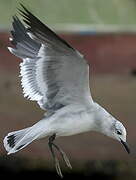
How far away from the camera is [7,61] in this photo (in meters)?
6.56

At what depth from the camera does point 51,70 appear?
4211 mm

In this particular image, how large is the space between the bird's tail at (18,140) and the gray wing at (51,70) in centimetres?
18

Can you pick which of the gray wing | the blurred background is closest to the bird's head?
the gray wing

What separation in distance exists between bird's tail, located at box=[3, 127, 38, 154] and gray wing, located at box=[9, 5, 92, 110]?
181mm

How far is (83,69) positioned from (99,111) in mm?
218

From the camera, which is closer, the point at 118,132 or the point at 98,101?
the point at 118,132

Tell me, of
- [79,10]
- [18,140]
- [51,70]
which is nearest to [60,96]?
[51,70]

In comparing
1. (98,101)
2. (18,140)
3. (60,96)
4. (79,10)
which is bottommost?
(98,101)

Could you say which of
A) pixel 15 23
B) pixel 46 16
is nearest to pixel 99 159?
pixel 46 16

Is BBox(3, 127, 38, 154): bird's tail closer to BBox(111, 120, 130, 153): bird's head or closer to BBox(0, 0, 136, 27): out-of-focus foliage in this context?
BBox(111, 120, 130, 153): bird's head

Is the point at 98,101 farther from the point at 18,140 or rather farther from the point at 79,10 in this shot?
the point at 18,140

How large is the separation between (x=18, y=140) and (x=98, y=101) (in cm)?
251

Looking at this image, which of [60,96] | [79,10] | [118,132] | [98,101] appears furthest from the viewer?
[79,10]

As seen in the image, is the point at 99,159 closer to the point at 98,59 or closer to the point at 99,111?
the point at 98,59
